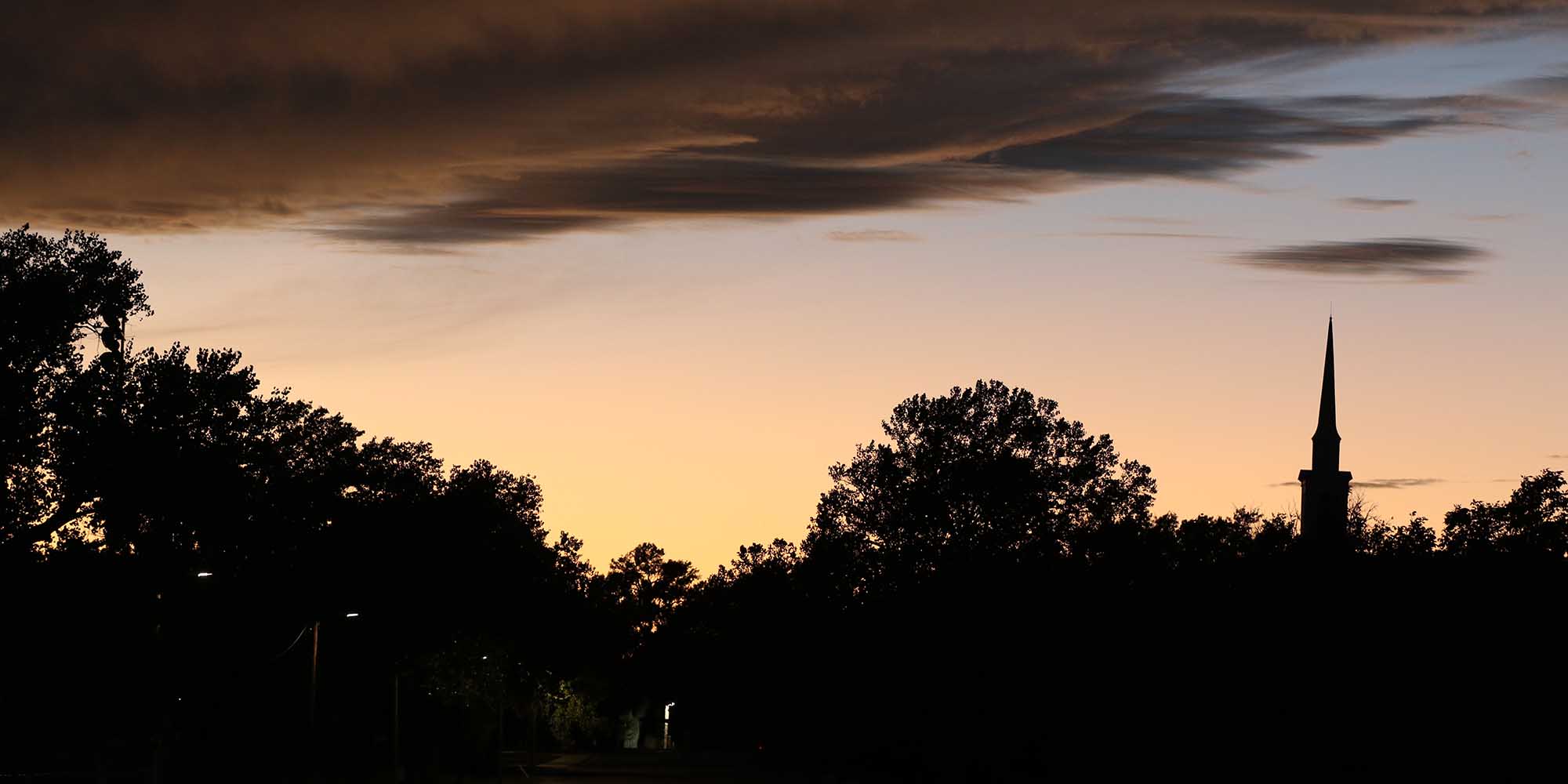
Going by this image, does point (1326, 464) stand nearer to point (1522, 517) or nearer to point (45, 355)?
point (1522, 517)

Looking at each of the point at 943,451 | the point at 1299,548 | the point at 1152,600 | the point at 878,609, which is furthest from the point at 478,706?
the point at 1299,548

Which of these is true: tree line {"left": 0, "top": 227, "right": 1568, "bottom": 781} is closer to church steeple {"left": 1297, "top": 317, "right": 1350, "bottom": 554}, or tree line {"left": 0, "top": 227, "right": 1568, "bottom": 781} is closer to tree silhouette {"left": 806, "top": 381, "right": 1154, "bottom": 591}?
tree silhouette {"left": 806, "top": 381, "right": 1154, "bottom": 591}

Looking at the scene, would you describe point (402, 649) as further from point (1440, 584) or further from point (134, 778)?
point (1440, 584)

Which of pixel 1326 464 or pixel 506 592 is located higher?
pixel 1326 464

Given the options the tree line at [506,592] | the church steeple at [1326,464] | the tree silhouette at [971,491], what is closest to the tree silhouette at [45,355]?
the tree line at [506,592]

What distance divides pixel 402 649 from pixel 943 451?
29255mm

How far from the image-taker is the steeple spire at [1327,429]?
175m

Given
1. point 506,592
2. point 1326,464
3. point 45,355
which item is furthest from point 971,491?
point 1326,464

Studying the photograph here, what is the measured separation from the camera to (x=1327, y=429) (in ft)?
583

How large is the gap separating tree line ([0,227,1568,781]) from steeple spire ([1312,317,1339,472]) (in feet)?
223

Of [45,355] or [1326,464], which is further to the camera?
[1326,464]

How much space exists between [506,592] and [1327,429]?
107903mm

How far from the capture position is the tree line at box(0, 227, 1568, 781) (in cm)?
5781

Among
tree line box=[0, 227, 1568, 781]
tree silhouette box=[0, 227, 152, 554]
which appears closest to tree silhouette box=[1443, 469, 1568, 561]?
tree line box=[0, 227, 1568, 781]
